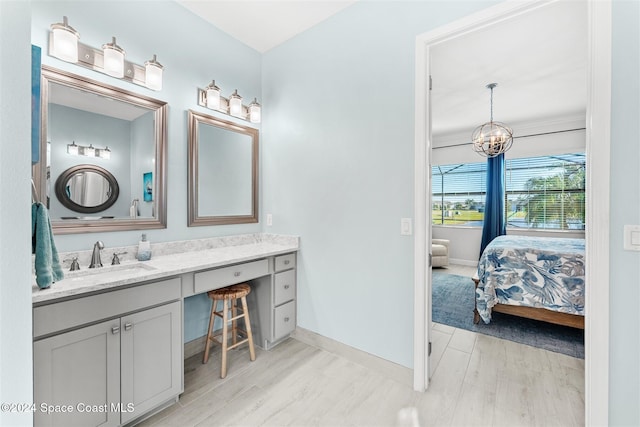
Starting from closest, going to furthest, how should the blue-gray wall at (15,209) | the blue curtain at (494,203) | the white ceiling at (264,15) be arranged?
the blue-gray wall at (15,209), the white ceiling at (264,15), the blue curtain at (494,203)

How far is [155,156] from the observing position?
206 centimetres

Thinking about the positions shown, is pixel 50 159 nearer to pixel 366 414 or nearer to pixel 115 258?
pixel 115 258

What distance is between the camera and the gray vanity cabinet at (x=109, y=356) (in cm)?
124

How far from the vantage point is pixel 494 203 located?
17.7ft

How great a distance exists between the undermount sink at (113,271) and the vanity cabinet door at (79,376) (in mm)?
305

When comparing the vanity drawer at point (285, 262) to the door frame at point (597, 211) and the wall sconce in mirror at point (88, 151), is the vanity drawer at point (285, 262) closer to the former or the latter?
the wall sconce in mirror at point (88, 151)

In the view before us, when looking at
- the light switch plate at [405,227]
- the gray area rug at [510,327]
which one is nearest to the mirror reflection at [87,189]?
the light switch plate at [405,227]

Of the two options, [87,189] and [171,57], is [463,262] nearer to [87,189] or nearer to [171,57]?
[171,57]

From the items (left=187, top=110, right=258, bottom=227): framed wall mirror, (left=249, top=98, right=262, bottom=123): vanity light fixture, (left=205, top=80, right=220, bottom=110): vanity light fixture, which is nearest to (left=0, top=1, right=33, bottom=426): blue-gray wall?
(left=187, top=110, right=258, bottom=227): framed wall mirror

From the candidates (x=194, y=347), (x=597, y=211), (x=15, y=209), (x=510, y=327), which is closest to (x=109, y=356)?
(x=194, y=347)

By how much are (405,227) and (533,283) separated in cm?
181

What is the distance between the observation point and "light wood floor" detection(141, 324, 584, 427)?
163cm

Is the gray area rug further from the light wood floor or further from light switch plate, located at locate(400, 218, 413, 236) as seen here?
light switch plate, located at locate(400, 218, 413, 236)

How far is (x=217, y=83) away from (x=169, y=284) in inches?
68.2
